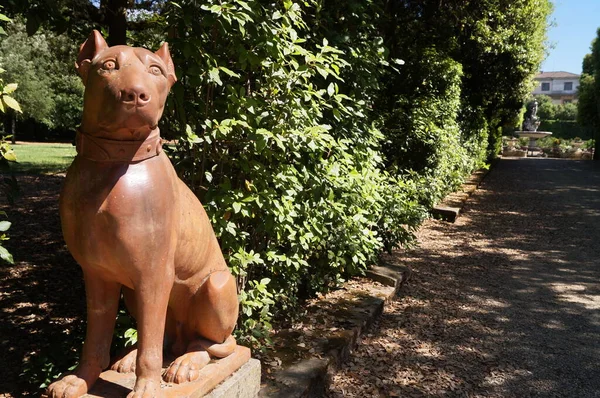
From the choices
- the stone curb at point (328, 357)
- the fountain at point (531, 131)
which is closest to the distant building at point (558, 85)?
the fountain at point (531, 131)

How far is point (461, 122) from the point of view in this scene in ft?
45.4

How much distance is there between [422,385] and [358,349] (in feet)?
2.33

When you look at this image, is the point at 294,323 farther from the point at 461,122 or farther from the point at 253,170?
the point at 461,122

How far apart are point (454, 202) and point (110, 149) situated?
10815mm

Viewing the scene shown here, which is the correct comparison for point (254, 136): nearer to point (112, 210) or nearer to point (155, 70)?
point (155, 70)

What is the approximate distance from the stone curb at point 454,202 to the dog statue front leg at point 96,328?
9062mm

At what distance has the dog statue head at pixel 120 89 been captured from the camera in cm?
174

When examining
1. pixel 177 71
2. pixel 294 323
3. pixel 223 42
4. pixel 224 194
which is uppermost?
pixel 223 42

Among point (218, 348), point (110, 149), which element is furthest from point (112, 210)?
point (218, 348)

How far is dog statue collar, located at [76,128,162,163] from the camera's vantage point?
1.84m

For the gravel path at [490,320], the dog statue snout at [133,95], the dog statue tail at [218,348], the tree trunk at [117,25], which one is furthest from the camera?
the tree trunk at [117,25]

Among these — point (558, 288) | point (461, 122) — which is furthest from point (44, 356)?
point (461, 122)

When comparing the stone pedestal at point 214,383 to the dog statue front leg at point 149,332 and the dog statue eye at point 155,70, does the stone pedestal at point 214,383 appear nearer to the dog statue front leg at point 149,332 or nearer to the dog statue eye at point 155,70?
the dog statue front leg at point 149,332

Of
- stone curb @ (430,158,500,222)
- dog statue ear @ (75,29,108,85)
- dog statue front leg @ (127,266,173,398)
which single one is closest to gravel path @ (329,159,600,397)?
stone curb @ (430,158,500,222)
